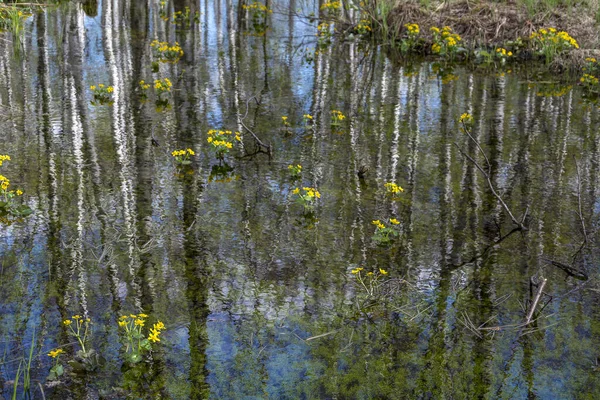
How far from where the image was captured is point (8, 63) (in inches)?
355

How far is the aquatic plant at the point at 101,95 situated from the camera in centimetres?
774

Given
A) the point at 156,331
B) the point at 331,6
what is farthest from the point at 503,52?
the point at 156,331

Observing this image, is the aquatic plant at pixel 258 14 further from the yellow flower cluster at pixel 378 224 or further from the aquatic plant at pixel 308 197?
the yellow flower cluster at pixel 378 224

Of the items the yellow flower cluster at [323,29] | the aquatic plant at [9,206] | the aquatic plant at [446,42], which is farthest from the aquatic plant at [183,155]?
the yellow flower cluster at [323,29]

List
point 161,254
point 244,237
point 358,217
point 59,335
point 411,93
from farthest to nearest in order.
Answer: point 411,93
point 358,217
point 244,237
point 161,254
point 59,335

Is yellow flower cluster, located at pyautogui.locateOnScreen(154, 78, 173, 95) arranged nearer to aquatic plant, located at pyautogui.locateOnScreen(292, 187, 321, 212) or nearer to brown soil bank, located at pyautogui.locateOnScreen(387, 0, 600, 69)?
aquatic plant, located at pyautogui.locateOnScreen(292, 187, 321, 212)

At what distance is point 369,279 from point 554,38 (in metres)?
7.41

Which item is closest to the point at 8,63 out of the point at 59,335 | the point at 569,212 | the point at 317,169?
the point at 317,169

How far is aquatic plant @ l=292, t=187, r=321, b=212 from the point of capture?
5.38 metres

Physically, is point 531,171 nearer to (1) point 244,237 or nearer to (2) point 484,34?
(1) point 244,237

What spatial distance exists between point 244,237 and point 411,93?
4.50m

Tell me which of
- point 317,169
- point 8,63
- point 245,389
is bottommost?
point 245,389

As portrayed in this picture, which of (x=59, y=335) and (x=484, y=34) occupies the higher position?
(x=484, y=34)

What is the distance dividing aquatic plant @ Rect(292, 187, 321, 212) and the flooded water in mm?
93
